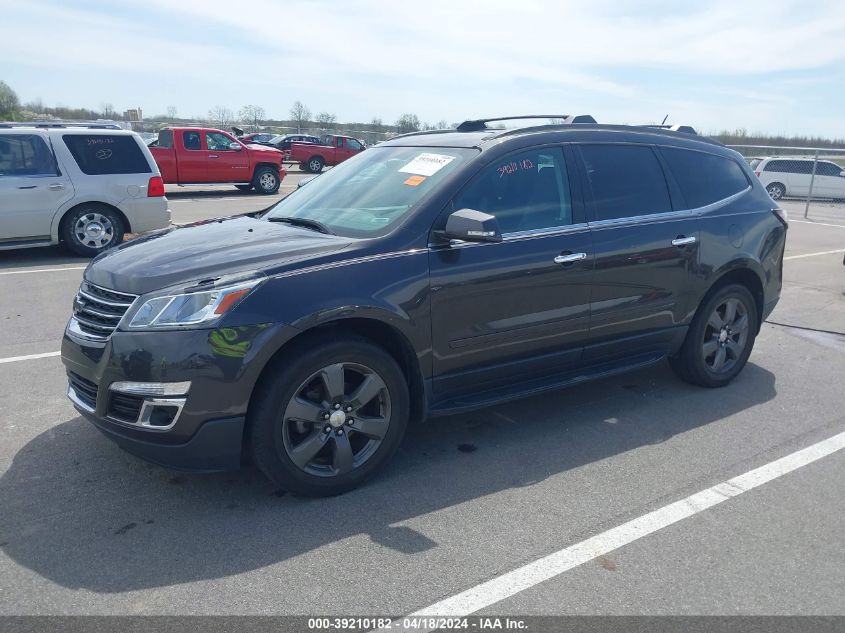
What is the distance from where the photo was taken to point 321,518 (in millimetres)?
3527

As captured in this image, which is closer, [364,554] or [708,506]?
[364,554]

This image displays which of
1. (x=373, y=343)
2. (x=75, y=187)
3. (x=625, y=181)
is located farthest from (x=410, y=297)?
(x=75, y=187)

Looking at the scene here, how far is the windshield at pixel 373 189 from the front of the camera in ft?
13.5

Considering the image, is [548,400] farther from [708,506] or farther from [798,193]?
[798,193]

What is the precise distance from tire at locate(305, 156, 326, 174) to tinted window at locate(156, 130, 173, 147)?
11.0 metres

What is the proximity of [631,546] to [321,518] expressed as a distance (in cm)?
145

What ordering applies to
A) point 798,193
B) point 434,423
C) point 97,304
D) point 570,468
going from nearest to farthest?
point 97,304 → point 570,468 → point 434,423 → point 798,193

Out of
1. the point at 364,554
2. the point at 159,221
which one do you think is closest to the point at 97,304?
the point at 364,554

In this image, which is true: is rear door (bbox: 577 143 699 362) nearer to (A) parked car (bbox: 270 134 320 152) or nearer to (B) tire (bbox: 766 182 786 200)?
(B) tire (bbox: 766 182 786 200)

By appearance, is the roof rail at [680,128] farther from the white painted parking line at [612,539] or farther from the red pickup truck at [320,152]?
the red pickup truck at [320,152]

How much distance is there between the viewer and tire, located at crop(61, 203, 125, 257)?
1017 centimetres

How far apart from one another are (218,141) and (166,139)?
1357 millimetres

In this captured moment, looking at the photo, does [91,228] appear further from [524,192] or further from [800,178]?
[800,178]

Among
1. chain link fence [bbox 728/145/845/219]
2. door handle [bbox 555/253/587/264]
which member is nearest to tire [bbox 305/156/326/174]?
chain link fence [bbox 728/145/845/219]
